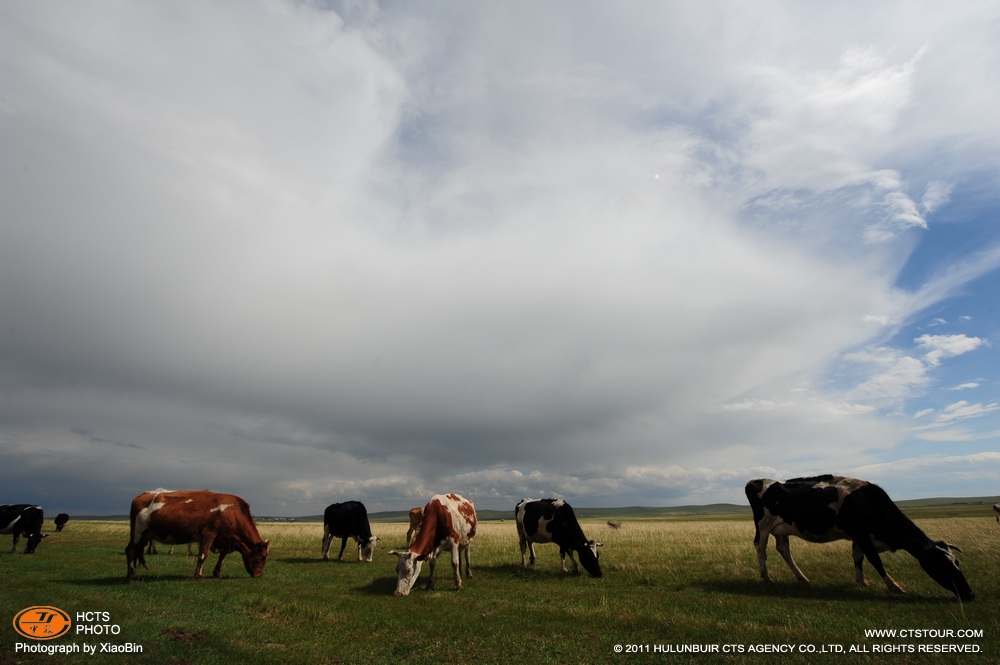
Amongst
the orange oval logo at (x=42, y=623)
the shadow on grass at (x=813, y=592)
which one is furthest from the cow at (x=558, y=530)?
the orange oval logo at (x=42, y=623)

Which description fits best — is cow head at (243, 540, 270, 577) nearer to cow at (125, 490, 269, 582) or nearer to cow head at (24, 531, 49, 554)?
cow at (125, 490, 269, 582)

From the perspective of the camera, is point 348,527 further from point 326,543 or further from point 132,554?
point 132,554

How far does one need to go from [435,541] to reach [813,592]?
1167 cm

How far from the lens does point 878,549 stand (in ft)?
49.9

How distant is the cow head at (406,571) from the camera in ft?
49.3

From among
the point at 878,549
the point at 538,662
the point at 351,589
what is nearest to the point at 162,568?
the point at 351,589

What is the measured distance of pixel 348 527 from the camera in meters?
25.6

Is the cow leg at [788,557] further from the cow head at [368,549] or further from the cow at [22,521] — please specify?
the cow at [22,521]

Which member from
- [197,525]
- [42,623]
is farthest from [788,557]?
[197,525]

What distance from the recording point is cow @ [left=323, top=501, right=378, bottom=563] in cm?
2528

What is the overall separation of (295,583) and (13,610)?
25.3 feet

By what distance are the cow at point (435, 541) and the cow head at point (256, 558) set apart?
18.2ft

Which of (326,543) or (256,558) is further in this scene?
(326,543)

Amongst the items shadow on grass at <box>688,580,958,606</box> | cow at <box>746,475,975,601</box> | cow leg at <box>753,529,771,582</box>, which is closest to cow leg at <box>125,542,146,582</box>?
shadow on grass at <box>688,580,958,606</box>
